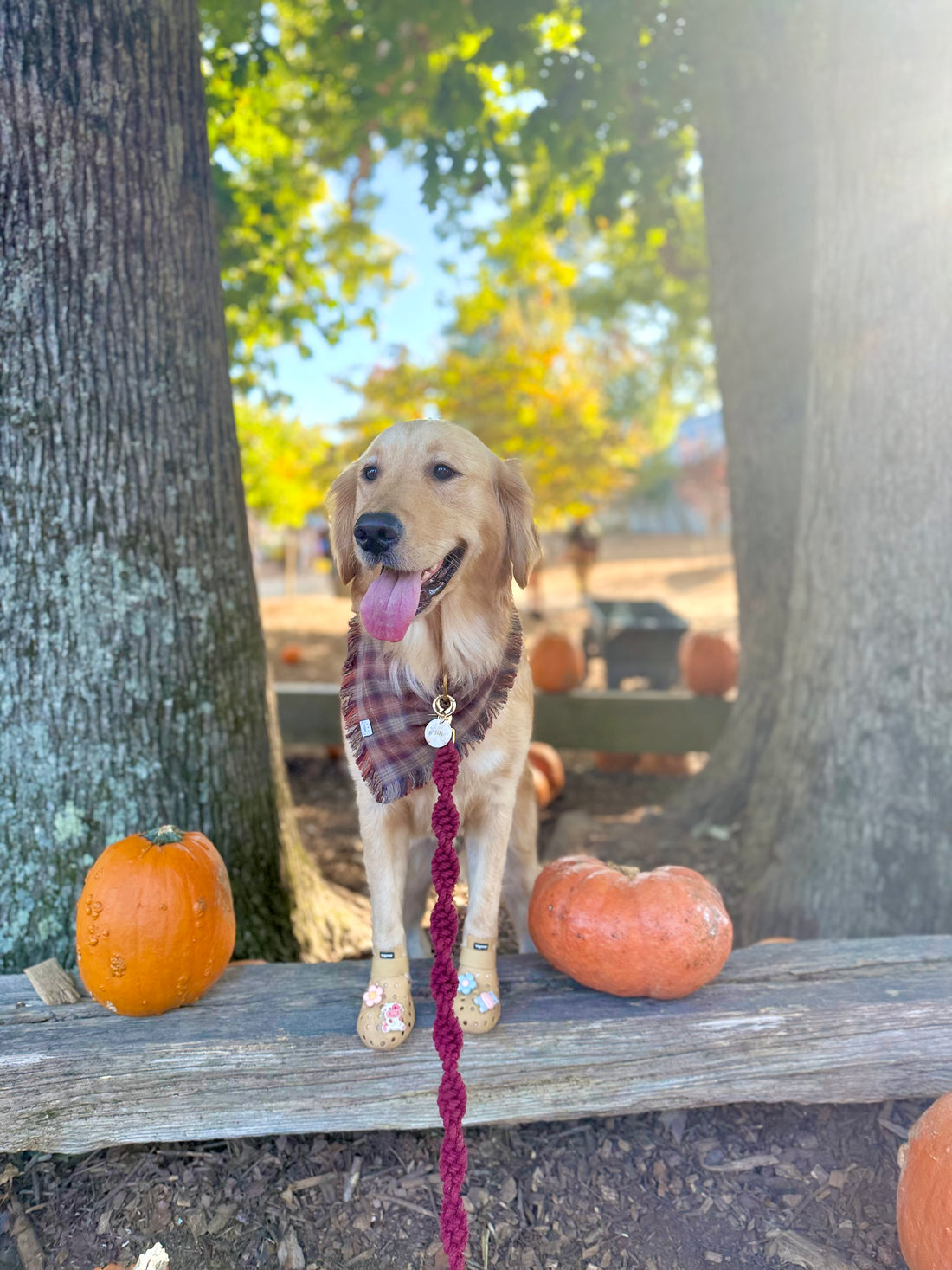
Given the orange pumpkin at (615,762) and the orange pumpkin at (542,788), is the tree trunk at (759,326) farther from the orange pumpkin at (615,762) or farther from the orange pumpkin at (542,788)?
the orange pumpkin at (615,762)

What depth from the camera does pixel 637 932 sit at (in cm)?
221

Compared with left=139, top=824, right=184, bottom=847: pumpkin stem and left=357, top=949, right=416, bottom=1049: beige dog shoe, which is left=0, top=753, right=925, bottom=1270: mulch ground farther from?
left=139, top=824, right=184, bottom=847: pumpkin stem

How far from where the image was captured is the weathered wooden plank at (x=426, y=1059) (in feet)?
6.79

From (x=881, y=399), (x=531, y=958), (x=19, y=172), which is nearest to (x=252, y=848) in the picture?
(x=531, y=958)

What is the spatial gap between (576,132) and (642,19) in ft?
2.03

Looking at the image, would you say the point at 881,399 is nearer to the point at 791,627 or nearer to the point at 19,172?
the point at 791,627

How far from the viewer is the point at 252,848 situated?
301 cm

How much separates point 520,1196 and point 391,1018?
23.0 inches

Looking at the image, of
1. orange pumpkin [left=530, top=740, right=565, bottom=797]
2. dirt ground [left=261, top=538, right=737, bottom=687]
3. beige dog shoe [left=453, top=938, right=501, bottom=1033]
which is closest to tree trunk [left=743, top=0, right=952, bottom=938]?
beige dog shoe [left=453, top=938, right=501, bottom=1033]

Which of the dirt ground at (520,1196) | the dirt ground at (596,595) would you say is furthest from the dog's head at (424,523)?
the dirt ground at (596,595)

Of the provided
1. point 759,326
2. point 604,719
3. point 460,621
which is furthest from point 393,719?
point 604,719

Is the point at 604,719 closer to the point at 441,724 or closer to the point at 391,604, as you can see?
the point at 441,724

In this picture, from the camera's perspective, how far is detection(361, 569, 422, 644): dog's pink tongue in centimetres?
185

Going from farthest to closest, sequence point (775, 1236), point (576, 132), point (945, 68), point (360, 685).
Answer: point (576, 132), point (945, 68), point (360, 685), point (775, 1236)
